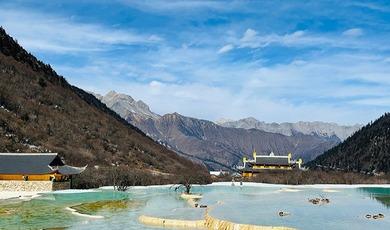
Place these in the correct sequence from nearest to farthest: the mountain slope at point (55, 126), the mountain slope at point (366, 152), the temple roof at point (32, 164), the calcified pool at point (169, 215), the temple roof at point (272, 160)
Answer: the calcified pool at point (169, 215), the temple roof at point (32, 164), the mountain slope at point (55, 126), the temple roof at point (272, 160), the mountain slope at point (366, 152)

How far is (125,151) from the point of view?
118m

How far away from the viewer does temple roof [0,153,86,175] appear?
61219mm

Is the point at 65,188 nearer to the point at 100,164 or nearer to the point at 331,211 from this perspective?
the point at 100,164

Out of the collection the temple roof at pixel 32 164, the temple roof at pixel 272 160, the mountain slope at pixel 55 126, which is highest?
the mountain slope at pixel 55 126

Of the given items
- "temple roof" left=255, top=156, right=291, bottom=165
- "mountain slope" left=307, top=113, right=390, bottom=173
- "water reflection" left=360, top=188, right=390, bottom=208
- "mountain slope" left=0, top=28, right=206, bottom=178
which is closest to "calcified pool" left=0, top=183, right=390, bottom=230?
"water reflection" left=360, top=188, right=390, bottom=208

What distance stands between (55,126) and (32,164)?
49601mm

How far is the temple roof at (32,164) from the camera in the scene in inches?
2410

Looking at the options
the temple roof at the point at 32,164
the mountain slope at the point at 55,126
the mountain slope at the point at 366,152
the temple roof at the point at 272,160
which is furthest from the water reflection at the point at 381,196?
the mountain slope at the point at 366,152

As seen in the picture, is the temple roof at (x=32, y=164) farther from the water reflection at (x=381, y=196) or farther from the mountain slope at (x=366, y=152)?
the mountain slope at (x=366, y=152)

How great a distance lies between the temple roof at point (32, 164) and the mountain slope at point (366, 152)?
90.0 metres

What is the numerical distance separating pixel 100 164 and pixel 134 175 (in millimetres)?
22700

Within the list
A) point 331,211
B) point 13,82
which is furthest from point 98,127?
point 331,211

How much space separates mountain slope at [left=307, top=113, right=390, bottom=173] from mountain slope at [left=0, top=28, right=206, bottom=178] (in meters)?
49.8

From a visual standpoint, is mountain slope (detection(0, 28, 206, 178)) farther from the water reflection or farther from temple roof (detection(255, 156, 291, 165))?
the water reflection
